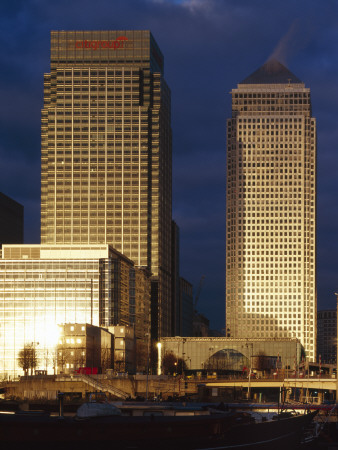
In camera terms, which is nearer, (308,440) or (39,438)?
(39,438)

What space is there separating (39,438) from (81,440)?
3.17 m

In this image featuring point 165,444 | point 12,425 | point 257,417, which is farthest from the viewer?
point 257,417

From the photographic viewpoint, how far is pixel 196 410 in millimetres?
84750

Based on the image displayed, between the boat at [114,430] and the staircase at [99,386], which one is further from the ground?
the boat at [114,430]

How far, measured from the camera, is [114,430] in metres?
70.4

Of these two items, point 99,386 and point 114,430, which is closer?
point 114,430

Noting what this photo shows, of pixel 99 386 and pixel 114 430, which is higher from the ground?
pixel 114 430

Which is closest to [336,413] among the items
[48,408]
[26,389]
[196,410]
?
[26,389]

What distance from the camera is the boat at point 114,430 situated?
6794 centimetres

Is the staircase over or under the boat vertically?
under

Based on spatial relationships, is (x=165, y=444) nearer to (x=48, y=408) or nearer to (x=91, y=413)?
(x=91, y=413)

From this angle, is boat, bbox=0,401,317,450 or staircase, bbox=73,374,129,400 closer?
boat, bbox=0,401,317,450

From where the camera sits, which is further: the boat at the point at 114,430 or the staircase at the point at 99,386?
the staircase at the point at 99,386

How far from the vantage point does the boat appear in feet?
223
